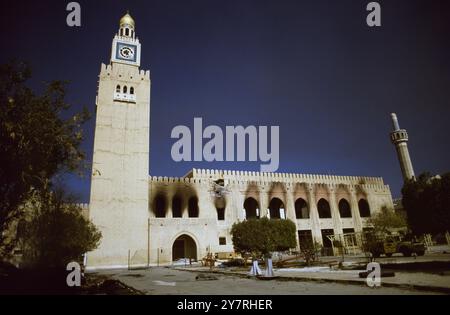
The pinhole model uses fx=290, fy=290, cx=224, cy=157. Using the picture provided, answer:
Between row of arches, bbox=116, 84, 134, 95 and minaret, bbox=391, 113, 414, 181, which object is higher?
row of arches, bbox=116, 84, 134, 95

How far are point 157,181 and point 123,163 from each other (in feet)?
11.2

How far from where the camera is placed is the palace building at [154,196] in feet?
78.0

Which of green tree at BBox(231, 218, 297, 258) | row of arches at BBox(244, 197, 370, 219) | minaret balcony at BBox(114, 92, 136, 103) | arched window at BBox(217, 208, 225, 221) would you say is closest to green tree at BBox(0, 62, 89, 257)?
green tree at BBox(231, 218, 297, 258)

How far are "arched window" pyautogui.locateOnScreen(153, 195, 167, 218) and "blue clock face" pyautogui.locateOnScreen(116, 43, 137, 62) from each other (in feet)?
46.9

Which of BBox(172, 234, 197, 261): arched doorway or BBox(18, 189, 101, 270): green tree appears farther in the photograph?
BBox(172, 234, 197, 261): arched doorway

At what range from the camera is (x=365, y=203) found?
35125 mm

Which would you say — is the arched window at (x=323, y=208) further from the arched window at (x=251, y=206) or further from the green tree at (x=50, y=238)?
the green tree at (x=50, y=238)

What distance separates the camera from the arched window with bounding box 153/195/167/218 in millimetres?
26567

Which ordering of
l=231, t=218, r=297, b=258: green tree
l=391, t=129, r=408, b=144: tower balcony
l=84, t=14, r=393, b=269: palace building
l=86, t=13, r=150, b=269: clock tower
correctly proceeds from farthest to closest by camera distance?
l=391, t=129, r=408, b=144: tower balcony
l=84, t=14, r=393, b=269: palace building
l=86, t=13, r=150, b=269: clock tower
l=231, t=218, r=297, b=258: green tree

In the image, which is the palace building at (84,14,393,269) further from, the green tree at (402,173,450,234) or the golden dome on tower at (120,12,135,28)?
the green tree at (402,173,450,234)

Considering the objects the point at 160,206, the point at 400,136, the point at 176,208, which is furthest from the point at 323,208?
the point at 160,206

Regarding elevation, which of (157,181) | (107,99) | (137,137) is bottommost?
(157,181)

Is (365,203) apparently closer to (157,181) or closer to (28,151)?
(157,181)
